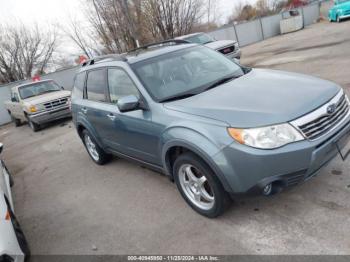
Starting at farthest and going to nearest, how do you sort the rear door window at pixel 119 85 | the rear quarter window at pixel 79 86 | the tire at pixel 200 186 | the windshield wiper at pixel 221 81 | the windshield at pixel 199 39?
the windshield at pixel 199 39 → the rear quarter window at pixel 79 86 → the rear door window at pixel 119 85 → the windshield wiper at pixel 221 81 → the tire at pixel 200 186

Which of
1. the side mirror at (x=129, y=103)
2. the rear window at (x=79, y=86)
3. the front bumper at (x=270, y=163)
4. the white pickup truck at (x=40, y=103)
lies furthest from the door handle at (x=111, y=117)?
the white pickup truck at (x=40, y=103)

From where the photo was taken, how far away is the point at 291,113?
9.19 ft

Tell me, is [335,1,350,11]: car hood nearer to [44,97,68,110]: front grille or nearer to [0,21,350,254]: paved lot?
[44,97,68,110]: front grille

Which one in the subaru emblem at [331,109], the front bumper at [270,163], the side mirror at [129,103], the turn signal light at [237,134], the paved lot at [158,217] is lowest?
the paved lot at [158,217]

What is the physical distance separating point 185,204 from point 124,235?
31.7 inches

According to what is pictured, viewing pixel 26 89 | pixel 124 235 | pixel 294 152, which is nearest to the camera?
pixel 294 152

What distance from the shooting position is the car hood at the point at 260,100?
282 cm

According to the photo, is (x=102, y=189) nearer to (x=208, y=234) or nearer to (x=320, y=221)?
(x=208, y=234)

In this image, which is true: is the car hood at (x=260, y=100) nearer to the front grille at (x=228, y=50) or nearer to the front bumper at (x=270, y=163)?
the front bumper at (x=270, y=163)

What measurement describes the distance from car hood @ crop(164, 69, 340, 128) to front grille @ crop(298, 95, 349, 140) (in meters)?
0.11

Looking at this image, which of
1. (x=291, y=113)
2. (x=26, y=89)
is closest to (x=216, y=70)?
(x=291, y=113)

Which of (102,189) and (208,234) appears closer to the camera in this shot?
(208,234)

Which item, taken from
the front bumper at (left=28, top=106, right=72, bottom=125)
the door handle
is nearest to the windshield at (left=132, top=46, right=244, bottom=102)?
the door handle

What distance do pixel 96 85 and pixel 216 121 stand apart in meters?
2.62
